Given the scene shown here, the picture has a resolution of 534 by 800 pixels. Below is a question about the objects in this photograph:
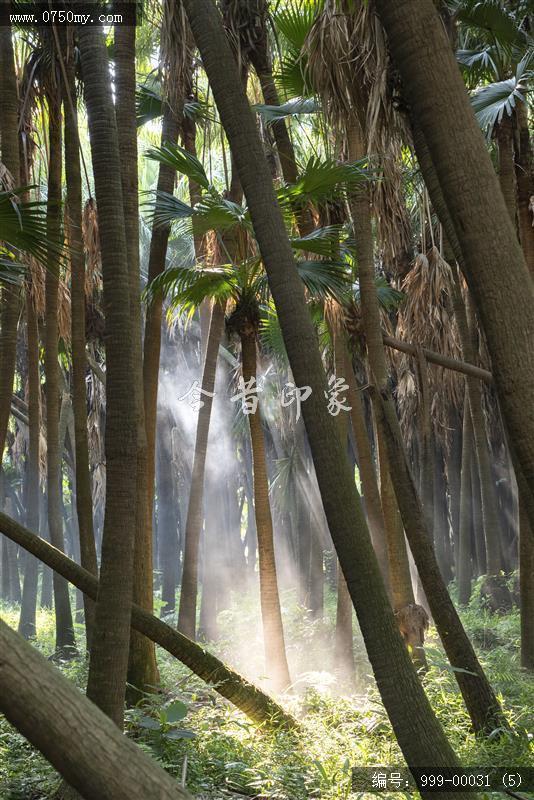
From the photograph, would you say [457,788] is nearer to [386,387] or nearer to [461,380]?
[386,387]

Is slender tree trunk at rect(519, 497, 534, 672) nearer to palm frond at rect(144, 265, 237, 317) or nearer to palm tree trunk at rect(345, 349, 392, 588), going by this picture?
palm tree trunk at rect(345, 349, 392, 588)

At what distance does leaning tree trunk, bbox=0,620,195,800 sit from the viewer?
6.41 ft

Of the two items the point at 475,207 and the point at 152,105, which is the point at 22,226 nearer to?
the point at 475,207

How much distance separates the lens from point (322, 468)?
4.50 meters

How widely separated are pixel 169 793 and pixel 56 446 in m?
10.8

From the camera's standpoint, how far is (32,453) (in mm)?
13953

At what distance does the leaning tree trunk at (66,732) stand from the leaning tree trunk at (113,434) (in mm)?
2964

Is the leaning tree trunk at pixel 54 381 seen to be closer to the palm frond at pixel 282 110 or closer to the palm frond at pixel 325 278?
the palm frond at pixel 282 110

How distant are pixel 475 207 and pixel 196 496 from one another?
8.94 metres

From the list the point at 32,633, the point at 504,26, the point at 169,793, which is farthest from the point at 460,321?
the point at 32,633

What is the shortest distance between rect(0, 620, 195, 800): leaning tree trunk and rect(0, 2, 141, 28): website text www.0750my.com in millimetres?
4915

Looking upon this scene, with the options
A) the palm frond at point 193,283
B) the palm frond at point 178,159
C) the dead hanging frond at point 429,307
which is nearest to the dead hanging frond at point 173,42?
the palm frond at point 178,159

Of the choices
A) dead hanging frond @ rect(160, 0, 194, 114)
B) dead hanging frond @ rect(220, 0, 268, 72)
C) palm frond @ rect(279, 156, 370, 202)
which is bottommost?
palm frond @ rect(279, 156, 370, 202)

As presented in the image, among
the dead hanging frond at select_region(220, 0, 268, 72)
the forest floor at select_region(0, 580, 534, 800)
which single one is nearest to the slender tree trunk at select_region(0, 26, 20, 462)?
the dead hanging frond at select_region(220, 0, 268, 72)
